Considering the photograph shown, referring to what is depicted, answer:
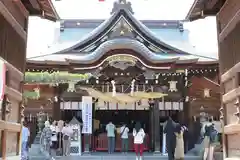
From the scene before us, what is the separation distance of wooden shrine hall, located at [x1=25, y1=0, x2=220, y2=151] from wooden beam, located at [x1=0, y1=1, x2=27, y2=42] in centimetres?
967

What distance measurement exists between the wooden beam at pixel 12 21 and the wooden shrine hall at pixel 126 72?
9.67m

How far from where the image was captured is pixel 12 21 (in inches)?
215

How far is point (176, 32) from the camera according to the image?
77.2 ft

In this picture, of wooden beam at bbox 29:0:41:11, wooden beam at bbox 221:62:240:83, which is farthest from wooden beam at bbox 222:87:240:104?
wooden beam at bbox 29:0:41:11

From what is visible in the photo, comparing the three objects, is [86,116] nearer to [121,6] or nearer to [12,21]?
[121,6]

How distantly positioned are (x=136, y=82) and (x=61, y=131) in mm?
4361

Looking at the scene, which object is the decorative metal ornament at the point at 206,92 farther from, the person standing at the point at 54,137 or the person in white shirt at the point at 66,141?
the person standing at the point at 54,137

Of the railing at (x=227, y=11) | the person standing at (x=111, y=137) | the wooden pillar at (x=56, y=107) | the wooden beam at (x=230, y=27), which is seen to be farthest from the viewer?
the wooden pillar at (x=56, y=107)

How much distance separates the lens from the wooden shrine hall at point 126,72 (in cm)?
1653

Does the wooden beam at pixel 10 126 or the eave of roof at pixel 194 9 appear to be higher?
the eave of roof at pixel 194 9

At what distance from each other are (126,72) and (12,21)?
12613mm

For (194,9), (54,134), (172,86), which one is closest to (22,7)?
(194,9)

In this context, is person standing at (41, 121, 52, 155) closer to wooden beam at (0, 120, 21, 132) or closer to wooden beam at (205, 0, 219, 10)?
wooden beam at (0, 120, 21, 132)

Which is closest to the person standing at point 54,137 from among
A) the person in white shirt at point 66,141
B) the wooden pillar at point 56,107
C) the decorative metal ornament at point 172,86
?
the person in white shirt at point 66,141
